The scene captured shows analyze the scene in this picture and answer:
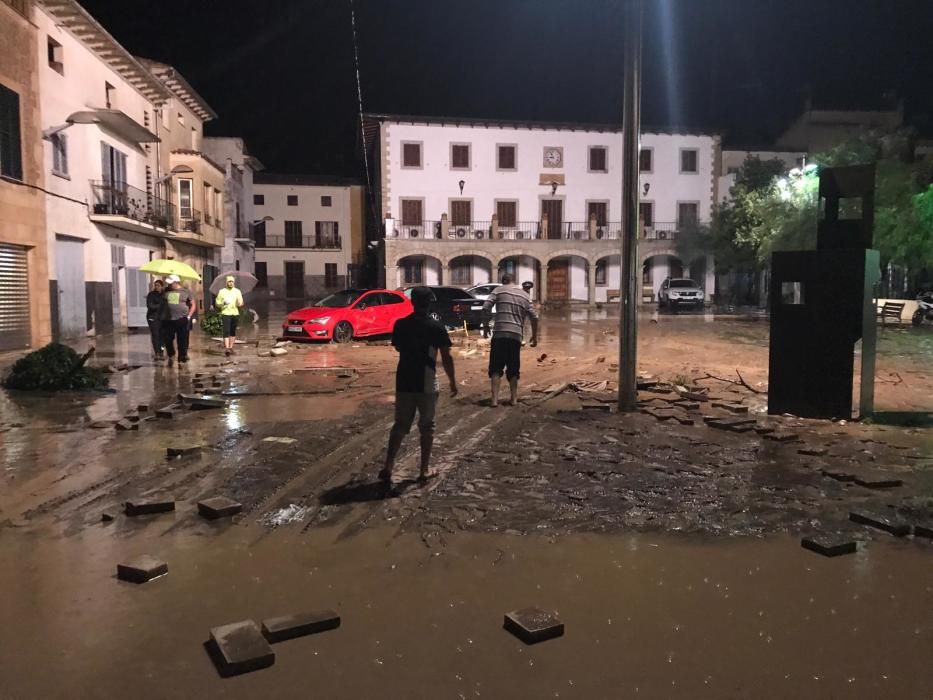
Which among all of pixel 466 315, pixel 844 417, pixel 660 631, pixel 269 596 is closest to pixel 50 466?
pixel 269 596

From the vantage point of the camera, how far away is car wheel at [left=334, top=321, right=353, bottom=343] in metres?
17.9

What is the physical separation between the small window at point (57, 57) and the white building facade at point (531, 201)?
24.3m

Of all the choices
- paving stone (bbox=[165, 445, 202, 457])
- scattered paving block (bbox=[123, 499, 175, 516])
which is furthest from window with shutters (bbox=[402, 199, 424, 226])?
scattered paving block (bbox=[123, 499, 175, 516])

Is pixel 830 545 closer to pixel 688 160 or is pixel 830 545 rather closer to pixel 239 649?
pixel 239 649

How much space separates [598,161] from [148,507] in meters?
44.5

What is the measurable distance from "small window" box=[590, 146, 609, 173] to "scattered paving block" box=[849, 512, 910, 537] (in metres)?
43.4

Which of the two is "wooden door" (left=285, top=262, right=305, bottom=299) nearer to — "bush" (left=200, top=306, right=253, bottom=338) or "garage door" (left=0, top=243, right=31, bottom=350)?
"bush" (left=200, top=306, right=253, bottom=338)

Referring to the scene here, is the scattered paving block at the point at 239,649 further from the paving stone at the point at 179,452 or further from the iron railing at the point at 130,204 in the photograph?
the iron railing at the point at 130,204

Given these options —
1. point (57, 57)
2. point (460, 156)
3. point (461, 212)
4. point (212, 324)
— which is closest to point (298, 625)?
point (212, 324)

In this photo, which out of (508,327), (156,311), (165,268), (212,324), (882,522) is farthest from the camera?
(212,324)

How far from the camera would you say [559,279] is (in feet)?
154

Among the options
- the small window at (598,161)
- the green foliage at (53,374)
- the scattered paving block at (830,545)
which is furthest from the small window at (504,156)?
the scattered paving block at (830,545)

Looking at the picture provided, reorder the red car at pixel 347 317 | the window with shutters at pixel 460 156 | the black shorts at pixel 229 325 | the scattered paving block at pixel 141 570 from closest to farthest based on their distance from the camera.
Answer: the scattered paving block at pixel 141 570
the black shorts at pixel 229 325
the red car at pixel 347 317
the window with shutters at pixel 460 156

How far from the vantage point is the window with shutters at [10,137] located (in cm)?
1644
